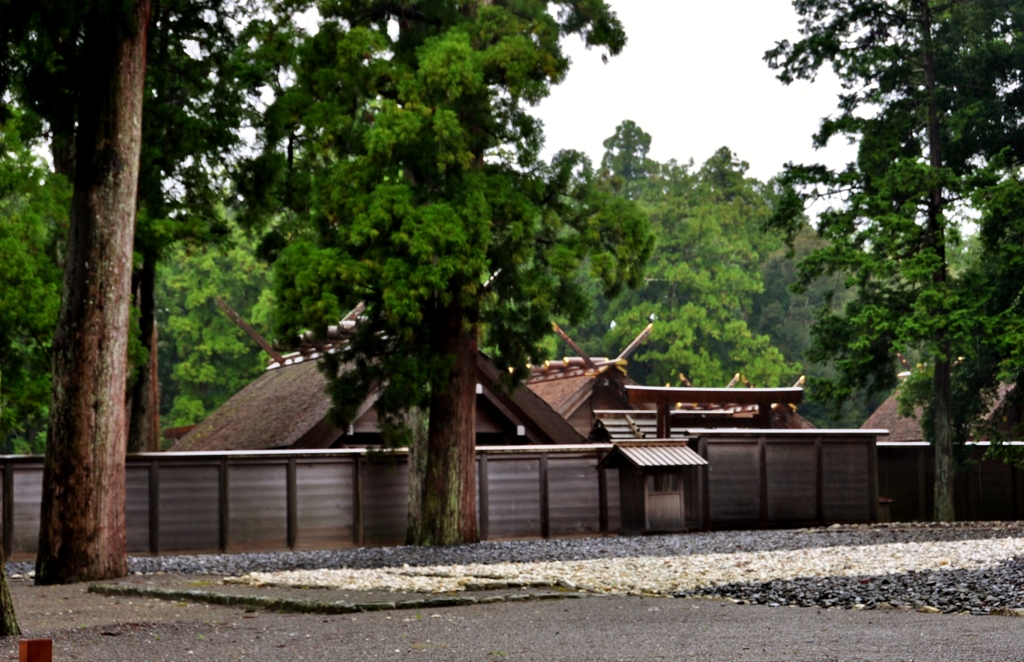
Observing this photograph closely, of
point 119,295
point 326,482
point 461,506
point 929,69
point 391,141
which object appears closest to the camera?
point 119,295

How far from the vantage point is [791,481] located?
25047 millimetres

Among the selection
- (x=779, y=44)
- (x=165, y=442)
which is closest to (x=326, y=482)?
(x=779, y=44)

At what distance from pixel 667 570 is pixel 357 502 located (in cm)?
927

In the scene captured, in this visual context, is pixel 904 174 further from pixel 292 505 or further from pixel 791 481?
pixel 292 505

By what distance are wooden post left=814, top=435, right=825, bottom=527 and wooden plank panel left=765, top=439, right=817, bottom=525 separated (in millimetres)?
20

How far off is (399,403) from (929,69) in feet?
51.2

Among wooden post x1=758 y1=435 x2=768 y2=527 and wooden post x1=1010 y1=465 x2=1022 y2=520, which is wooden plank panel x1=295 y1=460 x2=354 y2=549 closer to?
wooden post x1=758 y1=435 x2=768 y2=527

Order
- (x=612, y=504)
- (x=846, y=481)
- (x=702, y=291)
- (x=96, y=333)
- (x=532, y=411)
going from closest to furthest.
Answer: (x=96, y=333) → (x=612, y=504) → (x=532, y=411) → (x=846, y=481) → (x=702, y=291)

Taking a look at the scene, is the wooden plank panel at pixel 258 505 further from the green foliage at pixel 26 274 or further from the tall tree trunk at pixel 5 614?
the tall tree trunk at pixel 5 614

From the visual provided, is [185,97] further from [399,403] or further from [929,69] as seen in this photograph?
[929,69]

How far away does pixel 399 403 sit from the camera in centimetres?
1741

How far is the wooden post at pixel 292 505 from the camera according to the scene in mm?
20781

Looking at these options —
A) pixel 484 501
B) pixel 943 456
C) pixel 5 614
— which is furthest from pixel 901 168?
pixel 5 614

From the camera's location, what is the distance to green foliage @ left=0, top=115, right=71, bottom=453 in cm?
1741
